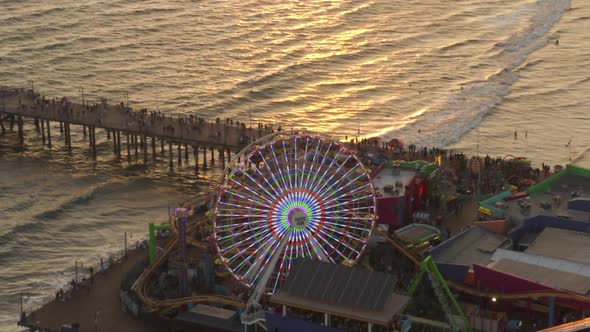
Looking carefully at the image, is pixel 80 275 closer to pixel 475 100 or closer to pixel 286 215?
pixel 286 215

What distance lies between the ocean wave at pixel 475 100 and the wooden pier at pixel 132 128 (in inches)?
585

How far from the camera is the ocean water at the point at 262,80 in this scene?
83.8 meters

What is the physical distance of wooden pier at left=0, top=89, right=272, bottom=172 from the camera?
89.1m

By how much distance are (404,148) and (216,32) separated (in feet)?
158

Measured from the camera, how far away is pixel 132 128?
3585 inches

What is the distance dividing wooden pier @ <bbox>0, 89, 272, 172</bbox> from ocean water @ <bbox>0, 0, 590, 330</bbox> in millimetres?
1772

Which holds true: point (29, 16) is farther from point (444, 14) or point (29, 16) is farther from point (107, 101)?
point (444, 14)

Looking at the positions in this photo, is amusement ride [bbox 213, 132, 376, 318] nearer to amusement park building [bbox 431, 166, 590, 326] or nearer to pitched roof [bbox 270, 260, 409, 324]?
pitched roof [bbox 270, 260, 409, 324]

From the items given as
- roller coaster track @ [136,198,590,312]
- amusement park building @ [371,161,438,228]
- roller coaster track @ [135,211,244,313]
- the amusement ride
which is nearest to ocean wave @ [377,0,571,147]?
amusement park building @ [371,161,438,228]

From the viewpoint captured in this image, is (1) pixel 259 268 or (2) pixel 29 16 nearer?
(1) pixel 259 268

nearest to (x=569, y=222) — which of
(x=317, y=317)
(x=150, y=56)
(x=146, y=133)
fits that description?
(x=317, y=317)

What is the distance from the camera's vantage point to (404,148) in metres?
88.4

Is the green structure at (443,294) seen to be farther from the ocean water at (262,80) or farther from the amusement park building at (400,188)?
the ocean water at (262,80)

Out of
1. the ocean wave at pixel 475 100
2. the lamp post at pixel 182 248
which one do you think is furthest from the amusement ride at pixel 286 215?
the ocean wave at pixel 475 100
